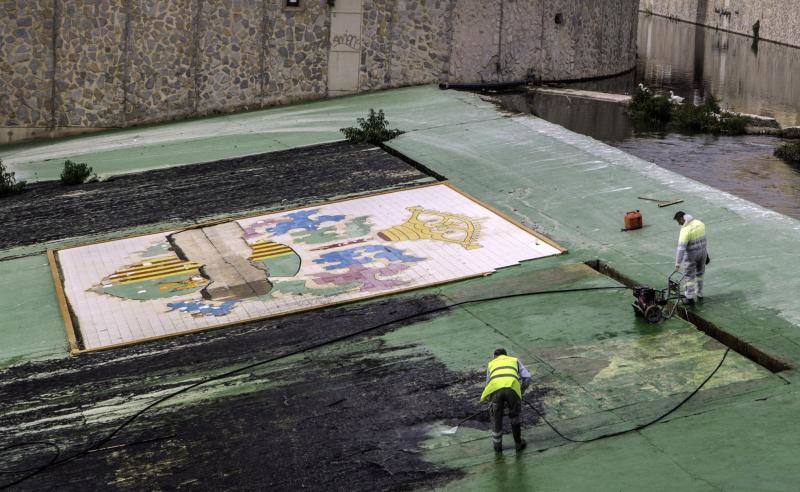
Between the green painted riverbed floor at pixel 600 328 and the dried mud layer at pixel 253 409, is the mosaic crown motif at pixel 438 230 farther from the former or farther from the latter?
the dried mud layer at pixel 253 409

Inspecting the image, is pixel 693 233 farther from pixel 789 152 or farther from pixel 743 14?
pixel 743 14

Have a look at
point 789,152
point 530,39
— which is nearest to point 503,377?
point 789,152

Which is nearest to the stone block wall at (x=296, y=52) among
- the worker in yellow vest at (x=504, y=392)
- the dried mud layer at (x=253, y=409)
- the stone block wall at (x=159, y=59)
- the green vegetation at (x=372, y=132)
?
the stone block wall at (x=159, y=59)

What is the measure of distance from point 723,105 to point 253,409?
1157 inches

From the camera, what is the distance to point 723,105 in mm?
39844

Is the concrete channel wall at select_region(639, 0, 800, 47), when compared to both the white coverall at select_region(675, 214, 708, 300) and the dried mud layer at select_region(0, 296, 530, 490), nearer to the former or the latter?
the white coverall at select_region(675, 214, 708, 300)

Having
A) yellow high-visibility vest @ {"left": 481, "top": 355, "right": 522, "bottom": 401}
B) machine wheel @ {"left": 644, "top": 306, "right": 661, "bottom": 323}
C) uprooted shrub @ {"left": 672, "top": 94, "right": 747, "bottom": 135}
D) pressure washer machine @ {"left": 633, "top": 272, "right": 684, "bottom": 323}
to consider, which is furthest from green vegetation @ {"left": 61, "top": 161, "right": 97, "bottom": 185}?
yellow high-visibility vest @ {"left": 481, "top": 355, "right": 522, "bottom": 401}

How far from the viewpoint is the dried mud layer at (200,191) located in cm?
2567

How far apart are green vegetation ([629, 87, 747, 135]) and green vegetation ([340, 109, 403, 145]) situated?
8997 mm

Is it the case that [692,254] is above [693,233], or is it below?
below

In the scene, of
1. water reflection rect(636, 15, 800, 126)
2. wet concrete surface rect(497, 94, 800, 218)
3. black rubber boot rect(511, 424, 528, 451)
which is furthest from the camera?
water reflection rect(636, 15, 800, 126)

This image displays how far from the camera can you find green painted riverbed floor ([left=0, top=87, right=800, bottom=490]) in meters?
13.1

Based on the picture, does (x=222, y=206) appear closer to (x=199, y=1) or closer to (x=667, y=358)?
(x=199, y=1)

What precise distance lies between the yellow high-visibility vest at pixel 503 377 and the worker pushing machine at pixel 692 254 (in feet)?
15.9
